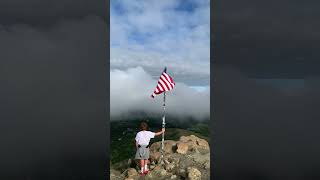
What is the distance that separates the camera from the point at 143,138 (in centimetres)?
1230

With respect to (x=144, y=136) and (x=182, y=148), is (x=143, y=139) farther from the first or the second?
(x=182, y=148)

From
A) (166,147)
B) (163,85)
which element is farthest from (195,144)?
(163,85)

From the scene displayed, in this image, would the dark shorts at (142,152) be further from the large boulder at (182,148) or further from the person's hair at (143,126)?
the large boulder at (182,148)

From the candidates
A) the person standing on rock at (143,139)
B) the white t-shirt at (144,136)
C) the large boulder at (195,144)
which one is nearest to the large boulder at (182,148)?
the large boulder at (195,144)

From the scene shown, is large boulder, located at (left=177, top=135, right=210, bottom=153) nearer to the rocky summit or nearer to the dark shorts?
the rocky summit

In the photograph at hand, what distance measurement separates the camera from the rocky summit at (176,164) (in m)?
12.9

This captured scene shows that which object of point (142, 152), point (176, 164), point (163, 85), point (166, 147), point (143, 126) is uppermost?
point (163, 85)

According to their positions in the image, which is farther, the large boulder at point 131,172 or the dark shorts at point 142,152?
the large boulder at point 131,172

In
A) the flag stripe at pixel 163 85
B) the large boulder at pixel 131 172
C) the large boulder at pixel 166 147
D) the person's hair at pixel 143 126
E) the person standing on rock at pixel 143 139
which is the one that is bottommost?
the large boulder at pixel 131 172

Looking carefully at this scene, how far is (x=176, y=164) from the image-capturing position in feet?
43.6

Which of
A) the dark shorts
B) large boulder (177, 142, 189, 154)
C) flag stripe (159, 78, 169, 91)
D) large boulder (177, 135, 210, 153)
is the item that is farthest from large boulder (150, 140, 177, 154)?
flag stripe (159, 78, 169, 91)

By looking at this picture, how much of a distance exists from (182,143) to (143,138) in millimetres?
2556
